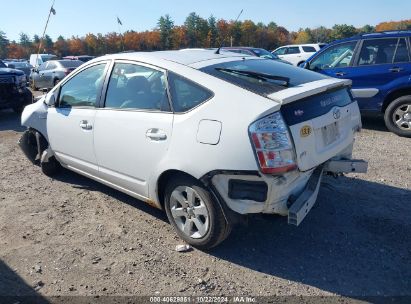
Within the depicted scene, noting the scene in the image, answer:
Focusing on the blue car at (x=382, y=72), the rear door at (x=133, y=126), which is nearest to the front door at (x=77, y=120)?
the rear door at (x=133, y=126)

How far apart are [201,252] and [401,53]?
573cm

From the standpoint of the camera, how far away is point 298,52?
72.3 feet

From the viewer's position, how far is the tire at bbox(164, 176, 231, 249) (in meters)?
3.21

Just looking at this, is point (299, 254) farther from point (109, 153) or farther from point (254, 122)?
point (109, 153)

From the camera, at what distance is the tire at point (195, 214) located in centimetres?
321

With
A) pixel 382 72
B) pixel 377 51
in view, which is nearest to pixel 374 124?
pixel 382 72

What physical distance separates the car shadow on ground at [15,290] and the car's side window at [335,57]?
22.7 feet

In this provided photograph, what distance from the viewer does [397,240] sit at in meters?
3.55

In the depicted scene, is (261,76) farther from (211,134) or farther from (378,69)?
(378,69)

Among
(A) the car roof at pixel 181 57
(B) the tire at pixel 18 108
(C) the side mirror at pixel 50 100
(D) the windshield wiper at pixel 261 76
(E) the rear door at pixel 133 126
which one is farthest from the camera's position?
(B) the tire at pixel 18 108

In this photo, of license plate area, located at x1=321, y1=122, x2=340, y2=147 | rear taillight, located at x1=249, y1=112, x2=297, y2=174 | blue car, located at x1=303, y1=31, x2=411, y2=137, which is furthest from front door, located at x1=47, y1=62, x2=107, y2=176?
blue car, located at x1=303, y1=31, x2=411, y2=137

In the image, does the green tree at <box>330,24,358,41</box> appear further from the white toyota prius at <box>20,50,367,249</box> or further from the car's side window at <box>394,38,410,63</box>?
the white toyota prius at <box>20,50,367,249</box>

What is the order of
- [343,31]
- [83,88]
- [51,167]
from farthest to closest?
[343,31] → [51,167] → [83,88]

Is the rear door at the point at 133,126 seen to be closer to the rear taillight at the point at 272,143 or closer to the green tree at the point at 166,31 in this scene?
the rear taillight at the point at 272,143
